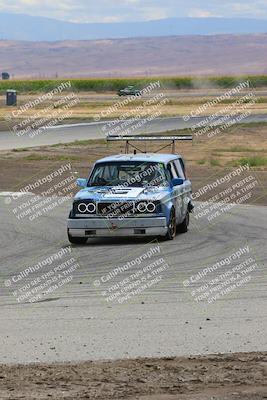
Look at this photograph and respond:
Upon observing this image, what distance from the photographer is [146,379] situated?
27.0ft

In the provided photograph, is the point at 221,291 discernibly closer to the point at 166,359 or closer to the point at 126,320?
the point at 126,320

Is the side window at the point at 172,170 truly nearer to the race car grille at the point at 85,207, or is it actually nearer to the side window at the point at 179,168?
the side window at the point at 179,168

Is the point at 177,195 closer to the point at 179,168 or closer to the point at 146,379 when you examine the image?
the point at 179,168

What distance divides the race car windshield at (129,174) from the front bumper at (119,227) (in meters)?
1.02

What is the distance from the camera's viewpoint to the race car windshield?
19531mm

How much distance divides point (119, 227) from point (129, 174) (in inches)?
53.2

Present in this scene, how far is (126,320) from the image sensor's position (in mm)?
11492

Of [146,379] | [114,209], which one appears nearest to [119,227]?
[114,209]

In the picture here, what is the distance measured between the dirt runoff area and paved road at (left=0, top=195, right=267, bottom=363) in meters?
0.59

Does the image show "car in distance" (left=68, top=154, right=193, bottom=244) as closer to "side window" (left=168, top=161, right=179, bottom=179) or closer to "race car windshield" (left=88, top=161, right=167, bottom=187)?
"race car windshield" (left=88, top=161, right=167, bottom=187)

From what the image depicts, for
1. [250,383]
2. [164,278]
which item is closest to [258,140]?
[164,278]

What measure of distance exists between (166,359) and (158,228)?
31.3ft

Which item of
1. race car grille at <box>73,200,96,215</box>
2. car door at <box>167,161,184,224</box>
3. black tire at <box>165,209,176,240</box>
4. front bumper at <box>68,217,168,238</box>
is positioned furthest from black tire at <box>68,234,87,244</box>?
car door at <box>167,161,184,224</box>

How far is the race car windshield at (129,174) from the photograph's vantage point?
769 inches
